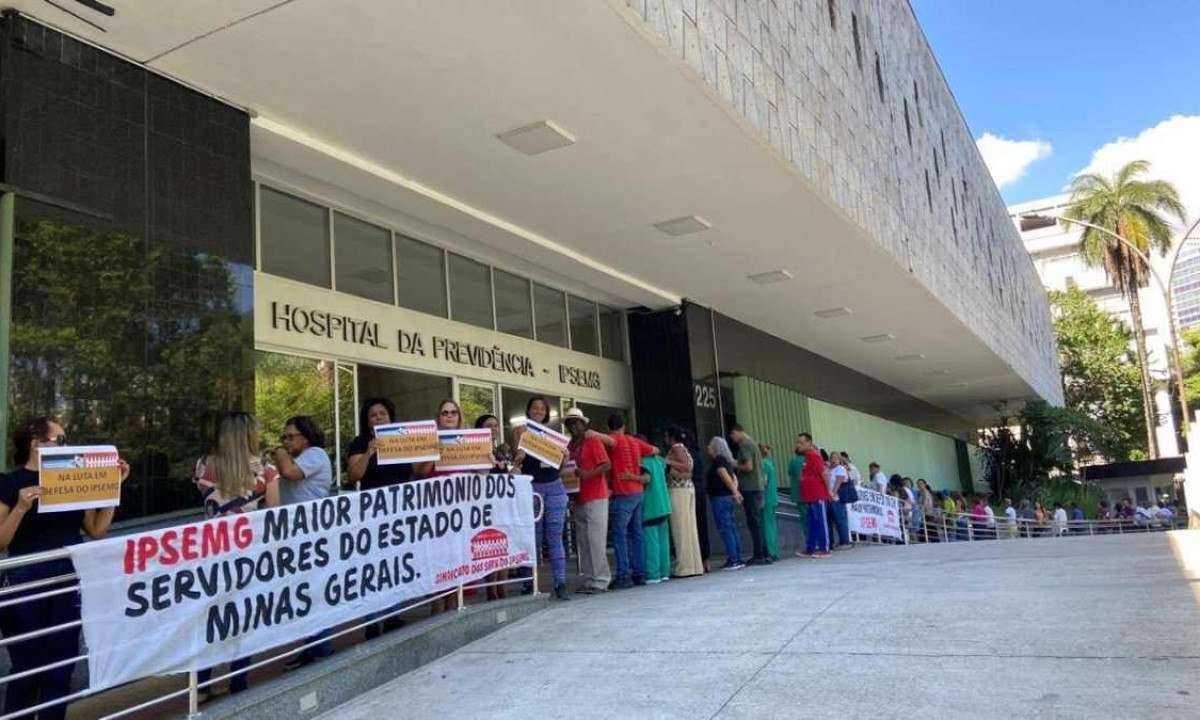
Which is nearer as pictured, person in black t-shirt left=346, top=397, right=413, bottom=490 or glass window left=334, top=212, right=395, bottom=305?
person in black t-shirt left=346, top=397, right=413, bottom=490

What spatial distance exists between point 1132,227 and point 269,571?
48.5m

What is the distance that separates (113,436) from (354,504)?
6.35 feet

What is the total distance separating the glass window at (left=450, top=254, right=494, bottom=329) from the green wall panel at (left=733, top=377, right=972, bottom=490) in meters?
6.10

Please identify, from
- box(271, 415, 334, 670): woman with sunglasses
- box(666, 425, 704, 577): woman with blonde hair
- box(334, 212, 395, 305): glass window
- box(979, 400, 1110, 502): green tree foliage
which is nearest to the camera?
box(271, 415, 334, 670): woman with sunglasses

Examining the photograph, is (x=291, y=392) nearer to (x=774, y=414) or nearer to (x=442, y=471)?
(x=442, y=471)

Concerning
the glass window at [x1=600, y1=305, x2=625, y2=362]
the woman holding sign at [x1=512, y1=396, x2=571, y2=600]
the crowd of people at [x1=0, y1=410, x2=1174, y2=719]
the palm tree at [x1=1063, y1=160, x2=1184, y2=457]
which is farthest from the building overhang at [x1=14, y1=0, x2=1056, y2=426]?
the palm tree at [x1=1063, y1=160, x2=1184, y2=457]

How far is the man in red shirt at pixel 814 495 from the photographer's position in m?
→ 12.0

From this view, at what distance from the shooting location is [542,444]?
780 cm

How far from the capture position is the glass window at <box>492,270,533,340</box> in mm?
12876

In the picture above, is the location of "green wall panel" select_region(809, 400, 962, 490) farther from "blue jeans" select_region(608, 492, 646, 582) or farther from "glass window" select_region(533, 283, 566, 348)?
"blue jeans" select_region(608, 492, 646, 582)

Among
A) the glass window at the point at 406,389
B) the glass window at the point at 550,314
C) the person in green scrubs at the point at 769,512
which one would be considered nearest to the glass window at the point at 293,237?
the glass window at the point at 406,389

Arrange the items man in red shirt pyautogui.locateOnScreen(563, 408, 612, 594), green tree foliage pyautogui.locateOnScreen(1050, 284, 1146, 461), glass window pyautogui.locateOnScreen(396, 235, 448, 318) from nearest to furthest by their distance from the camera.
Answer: man in red shirt pyautogui.locateOnScreen(563, 408, 612, 594), glass window pyautogui.locateOnScreen(396, 235, 448, 318), green tree foliage pyautogui.locateOnScreen(1050, 284, 1146, 461)

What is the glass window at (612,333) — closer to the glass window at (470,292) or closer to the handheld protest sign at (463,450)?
A: the glass window at (470,292)

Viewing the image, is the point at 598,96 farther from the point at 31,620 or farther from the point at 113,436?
the point at 31,620
